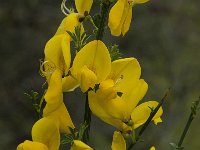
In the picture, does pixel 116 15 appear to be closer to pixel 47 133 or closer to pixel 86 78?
pixel 86 78


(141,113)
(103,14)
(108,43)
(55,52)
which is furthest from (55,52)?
(108,43)

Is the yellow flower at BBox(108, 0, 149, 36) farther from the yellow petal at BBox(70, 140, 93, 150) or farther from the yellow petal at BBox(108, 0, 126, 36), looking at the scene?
the yellow petal at BBox(70, 140, 93, 150)

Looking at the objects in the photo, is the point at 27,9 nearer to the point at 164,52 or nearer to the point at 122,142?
the point at 164,52

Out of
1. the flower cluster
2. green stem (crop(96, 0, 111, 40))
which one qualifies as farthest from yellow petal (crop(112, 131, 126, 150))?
green stem (crop(96, 0, 111, 40))

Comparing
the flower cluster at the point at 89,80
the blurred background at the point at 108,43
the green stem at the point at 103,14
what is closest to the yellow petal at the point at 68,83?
the flower cluster at the point at 89,80

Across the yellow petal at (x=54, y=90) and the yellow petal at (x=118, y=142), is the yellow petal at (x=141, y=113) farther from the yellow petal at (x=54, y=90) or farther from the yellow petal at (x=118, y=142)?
the yellow petal at (x=54, y=90)

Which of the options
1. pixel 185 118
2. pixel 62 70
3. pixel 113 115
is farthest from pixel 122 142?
pixel 185 118
